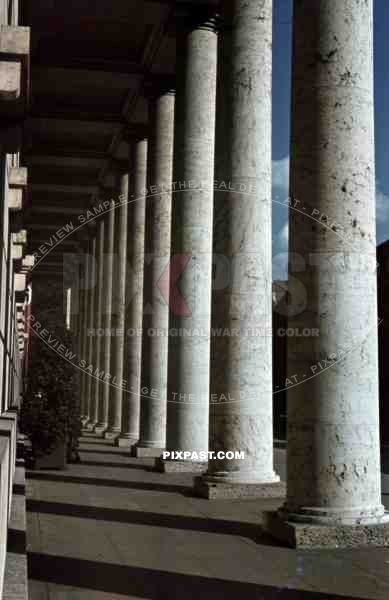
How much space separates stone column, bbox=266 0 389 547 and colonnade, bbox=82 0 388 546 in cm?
4

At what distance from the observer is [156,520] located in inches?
1049

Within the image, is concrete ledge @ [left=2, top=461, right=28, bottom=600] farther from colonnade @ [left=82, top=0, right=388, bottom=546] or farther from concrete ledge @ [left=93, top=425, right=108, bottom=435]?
concrete ledge @ [left=93, top=425, right=108, bottom=435]

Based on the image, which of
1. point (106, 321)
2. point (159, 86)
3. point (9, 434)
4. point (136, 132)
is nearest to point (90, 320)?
point (106, 321)

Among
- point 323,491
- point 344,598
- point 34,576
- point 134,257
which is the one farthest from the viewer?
point 134,257

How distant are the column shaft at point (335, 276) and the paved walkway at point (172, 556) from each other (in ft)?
6.93

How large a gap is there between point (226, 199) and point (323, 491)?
14560 millimetres

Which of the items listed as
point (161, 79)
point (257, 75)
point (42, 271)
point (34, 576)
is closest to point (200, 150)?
point (257, 75)

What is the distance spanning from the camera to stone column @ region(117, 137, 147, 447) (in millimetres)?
59812

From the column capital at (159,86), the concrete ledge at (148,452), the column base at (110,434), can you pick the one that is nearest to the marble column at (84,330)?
the column base at (110,434)

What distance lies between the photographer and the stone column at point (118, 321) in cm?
7025

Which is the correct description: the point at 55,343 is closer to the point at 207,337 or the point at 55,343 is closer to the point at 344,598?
the point at 207,337

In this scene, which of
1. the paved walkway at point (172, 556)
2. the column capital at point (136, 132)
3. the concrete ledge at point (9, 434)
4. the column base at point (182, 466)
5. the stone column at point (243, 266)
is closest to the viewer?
the concrete ledge at point (9, 434)

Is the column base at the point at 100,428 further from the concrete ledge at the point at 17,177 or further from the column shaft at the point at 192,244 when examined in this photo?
the concrete ledge at the point at 17,177

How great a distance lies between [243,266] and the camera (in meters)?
32.5
